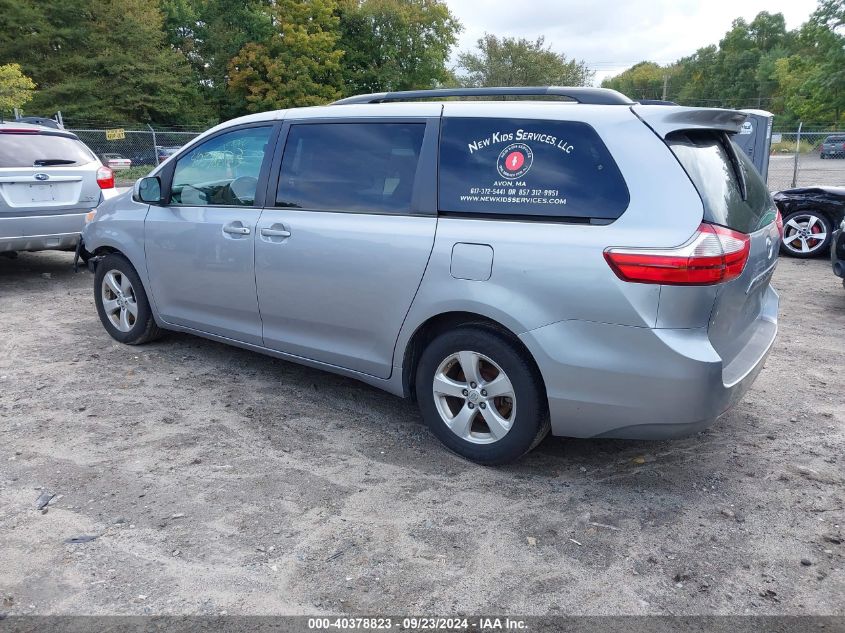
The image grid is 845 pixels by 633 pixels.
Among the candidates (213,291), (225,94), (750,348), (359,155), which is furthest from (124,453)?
(225,94)

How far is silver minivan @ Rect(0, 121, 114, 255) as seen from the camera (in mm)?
7105

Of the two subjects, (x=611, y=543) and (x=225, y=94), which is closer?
(x=611, y=543)

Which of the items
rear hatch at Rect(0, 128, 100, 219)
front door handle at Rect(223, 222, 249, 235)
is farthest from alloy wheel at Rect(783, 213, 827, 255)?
rear hatch at Rect(0, 128, 100, 219)

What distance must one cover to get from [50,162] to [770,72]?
287 ft

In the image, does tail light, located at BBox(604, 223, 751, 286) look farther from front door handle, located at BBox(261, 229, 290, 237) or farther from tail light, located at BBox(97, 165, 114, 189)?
tail light, located at BBox(97, 165, 114, 189)

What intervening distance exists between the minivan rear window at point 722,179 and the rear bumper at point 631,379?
58cm

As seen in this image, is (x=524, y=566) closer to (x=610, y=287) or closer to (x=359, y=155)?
(x=610, y=287)

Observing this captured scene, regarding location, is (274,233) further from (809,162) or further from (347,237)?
(809,162)

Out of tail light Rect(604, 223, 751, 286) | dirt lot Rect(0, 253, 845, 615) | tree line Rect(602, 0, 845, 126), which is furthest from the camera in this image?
tree line Rect(602, 0, 845, 126)

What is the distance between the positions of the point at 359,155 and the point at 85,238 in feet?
9.89

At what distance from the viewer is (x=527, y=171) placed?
129 inches

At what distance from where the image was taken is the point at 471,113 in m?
3.52

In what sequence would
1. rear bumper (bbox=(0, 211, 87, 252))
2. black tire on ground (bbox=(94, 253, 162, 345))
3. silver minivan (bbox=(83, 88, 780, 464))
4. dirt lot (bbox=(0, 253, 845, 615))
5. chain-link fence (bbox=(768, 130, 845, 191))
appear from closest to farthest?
A: 1. dirt lot (bbox=(0, 253, 845, 615))
2. silver minivan (bbox=(83, 88, 780, 464))
3. black tire on ground (bbox=(94, 253, 162, 345))
4. rear bumper (bbox=(0, 211, 87, 252))
5. chain-link fence (bbox=(768, 130, 845, 191))

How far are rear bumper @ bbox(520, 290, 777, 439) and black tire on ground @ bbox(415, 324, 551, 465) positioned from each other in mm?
101
